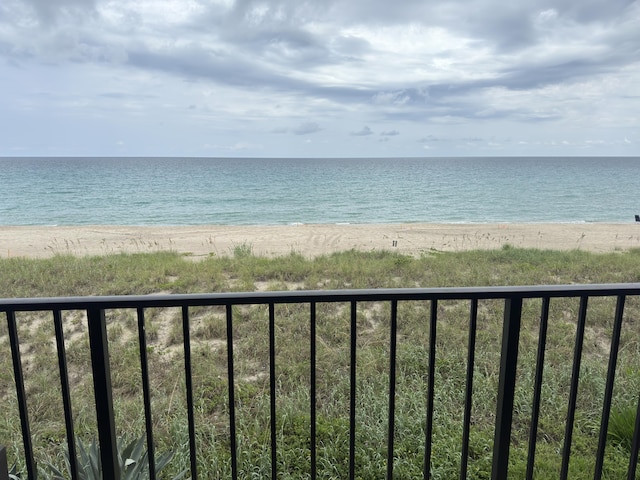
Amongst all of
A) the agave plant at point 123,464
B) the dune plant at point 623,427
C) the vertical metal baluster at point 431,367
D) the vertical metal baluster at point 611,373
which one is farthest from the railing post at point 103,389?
the dune plant at point 623,427

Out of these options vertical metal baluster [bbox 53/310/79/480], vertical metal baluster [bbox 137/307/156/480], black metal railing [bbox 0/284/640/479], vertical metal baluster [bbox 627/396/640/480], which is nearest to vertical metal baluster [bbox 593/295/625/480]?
black metal railing [bbox 0/284/640/479]

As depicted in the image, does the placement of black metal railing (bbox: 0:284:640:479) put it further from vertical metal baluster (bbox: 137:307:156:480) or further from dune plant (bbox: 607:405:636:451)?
dune plant (bbox: 607:405:636:451)

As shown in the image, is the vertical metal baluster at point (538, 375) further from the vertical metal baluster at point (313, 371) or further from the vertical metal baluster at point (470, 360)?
the vertical metal baluster at point (313, 371)

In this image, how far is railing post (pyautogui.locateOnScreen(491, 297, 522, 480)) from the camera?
4.12ft

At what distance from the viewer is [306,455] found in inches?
110

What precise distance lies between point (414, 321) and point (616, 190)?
119ft

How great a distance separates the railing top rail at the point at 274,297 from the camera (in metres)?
1.13

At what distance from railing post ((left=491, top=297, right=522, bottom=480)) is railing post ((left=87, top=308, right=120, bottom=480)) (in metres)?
1.08

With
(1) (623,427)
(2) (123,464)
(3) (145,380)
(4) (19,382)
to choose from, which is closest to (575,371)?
(3) (145,380)

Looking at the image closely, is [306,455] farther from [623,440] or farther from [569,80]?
[569,80]

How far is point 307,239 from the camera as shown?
14406 millimetres

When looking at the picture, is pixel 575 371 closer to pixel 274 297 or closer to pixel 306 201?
pixel 274 297

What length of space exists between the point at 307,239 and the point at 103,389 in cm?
1317

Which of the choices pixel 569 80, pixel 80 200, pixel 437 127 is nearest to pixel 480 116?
pixel 437 127
